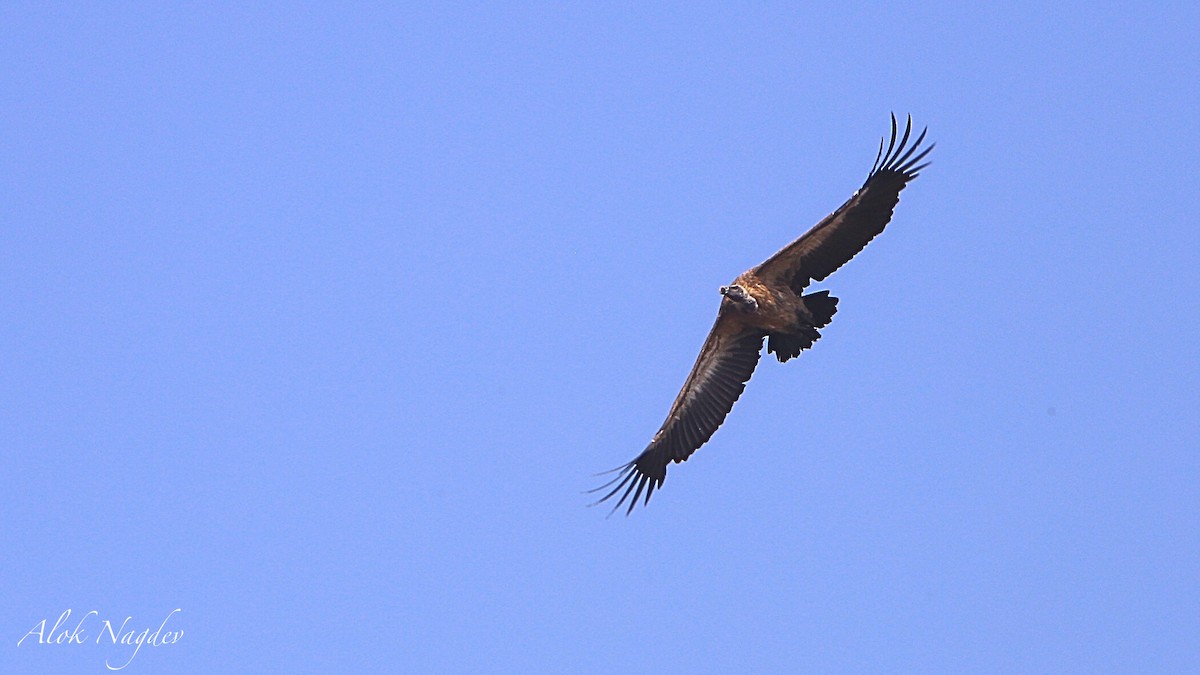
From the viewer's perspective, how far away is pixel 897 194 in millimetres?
27625

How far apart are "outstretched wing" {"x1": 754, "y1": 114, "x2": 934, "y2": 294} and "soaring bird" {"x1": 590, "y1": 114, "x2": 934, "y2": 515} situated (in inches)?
0.6

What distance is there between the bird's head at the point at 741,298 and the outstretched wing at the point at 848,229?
0.39 meters

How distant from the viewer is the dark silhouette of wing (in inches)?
1168

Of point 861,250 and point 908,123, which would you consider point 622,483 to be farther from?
point 908,123

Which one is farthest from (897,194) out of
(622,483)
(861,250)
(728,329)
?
(622,483)

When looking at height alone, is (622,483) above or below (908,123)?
below

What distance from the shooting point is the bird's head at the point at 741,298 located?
28.3 m

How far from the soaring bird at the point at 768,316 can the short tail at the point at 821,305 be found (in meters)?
0.01

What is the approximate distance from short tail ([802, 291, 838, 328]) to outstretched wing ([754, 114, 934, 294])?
0.29 meters

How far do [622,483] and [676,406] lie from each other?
1461 millimetres

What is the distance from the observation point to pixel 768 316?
28562mm

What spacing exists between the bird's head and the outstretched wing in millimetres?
385

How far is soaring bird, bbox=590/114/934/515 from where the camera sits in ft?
90.6

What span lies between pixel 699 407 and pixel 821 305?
2.80m
